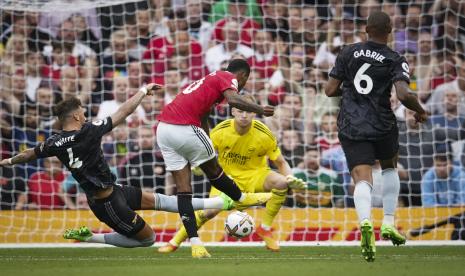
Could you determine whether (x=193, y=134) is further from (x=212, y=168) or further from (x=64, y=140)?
(x=64, y=140)

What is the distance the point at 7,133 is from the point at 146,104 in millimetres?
2102

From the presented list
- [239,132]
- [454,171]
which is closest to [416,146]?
[454,171]

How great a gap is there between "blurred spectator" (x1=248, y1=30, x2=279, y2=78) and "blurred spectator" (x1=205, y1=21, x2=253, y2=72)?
0.11 meters

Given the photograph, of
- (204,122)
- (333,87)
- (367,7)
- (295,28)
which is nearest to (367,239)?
(333,87)

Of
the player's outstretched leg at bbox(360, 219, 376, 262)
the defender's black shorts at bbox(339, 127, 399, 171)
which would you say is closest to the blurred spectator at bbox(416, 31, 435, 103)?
the defender's black shorts at bbox(339, 127, 399, 171)

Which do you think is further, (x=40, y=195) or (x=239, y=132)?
(x=40, y=195)

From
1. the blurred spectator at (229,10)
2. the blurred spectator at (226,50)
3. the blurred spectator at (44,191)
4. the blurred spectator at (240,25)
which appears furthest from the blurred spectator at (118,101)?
the blurred spectator at (229,10)

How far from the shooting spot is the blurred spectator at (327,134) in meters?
12.7

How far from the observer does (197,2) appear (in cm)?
1363

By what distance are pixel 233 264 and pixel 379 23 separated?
92.1 inches

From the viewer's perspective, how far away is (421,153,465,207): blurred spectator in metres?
12.0

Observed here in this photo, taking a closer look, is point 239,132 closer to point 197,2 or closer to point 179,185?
point 179,185

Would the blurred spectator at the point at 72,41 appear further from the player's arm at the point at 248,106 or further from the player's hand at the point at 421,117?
the player's hand at the point at 421,117

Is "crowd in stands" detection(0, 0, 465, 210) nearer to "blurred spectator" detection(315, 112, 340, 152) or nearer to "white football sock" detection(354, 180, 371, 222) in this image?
"blurred spectator" detection(315, 112, 340, 152)
